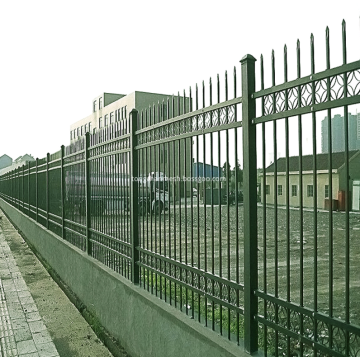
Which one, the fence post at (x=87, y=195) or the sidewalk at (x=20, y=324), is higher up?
the fence post at (x=87, y=195)

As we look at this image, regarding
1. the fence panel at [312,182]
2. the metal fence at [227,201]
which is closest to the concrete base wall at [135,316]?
the metal fence at [227,201]

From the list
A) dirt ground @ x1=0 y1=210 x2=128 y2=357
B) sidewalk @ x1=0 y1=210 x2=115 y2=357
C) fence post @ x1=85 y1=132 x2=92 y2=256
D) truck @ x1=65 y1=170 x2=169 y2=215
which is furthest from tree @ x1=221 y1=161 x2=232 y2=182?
fence post @ x1=85 y1=132 x2=92 y2=256

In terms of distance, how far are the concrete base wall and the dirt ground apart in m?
0.22

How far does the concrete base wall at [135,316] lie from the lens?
129 inches

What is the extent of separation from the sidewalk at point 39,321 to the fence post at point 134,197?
3.46 ft

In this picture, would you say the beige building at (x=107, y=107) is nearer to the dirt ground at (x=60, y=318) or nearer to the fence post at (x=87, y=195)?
the dirt ground at (x=60, y=318)

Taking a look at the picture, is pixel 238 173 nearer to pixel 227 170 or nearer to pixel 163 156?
pixel 227 170

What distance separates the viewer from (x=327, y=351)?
2350 millimetres

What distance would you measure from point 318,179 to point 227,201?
838 millimetres

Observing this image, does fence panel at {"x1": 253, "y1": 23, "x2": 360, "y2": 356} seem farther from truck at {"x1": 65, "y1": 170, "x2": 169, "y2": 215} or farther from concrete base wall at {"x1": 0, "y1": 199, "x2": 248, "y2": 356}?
truck at {"x1": 65, "y1": 170, "x2": 169, "y2": 215}

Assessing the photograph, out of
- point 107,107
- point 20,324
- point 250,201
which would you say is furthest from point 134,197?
point 107,107

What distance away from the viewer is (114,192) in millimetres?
5551

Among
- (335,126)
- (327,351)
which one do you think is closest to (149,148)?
(335,126)

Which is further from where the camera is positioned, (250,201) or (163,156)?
(163,156)
